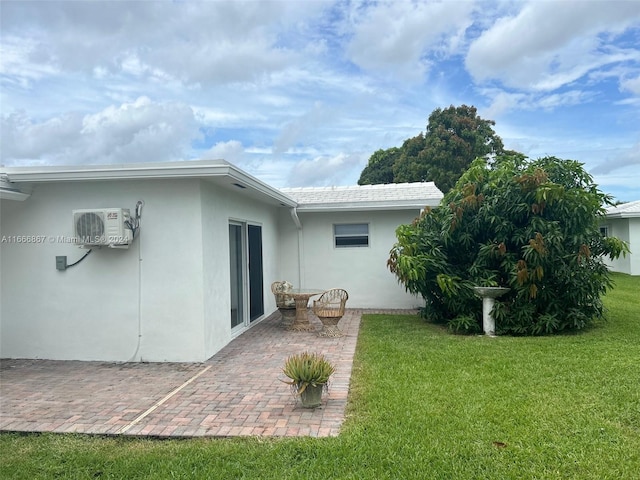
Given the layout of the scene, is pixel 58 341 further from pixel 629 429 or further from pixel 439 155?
pixel 439 155

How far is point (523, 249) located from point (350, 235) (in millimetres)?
4737

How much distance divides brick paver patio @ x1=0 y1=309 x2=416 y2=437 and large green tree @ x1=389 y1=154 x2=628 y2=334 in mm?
2733

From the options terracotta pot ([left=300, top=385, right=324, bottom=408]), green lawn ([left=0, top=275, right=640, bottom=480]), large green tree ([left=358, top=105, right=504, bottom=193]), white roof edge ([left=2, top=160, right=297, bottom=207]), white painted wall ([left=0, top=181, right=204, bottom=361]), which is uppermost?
large green tree ([left=358, top=105, right=504, bottom=193])

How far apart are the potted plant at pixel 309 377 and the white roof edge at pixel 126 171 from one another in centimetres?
287

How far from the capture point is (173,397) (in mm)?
4910

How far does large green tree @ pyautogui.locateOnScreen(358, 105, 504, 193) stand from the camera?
79.3ft

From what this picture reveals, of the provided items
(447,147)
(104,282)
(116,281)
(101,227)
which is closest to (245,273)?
(116,281)

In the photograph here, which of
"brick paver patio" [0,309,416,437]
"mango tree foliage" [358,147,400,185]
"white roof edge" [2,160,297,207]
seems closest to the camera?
"brick paver patio" [0,309,416,437]

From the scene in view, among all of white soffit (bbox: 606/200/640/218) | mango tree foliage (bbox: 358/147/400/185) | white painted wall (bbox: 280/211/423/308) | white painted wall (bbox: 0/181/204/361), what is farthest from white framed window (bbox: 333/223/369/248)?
mango tree foliage (bbox: 358/147/400/185)

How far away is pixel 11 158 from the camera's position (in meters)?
9.32

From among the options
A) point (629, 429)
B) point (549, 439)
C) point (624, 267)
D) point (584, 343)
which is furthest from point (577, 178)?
point (624, 267)

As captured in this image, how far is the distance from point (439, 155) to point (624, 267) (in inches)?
406

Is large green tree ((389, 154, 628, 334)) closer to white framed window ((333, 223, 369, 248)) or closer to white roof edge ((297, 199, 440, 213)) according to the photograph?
white roof edge ((297, 199, 440, 213))

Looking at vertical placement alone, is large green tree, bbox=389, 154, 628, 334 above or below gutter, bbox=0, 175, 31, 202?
below
